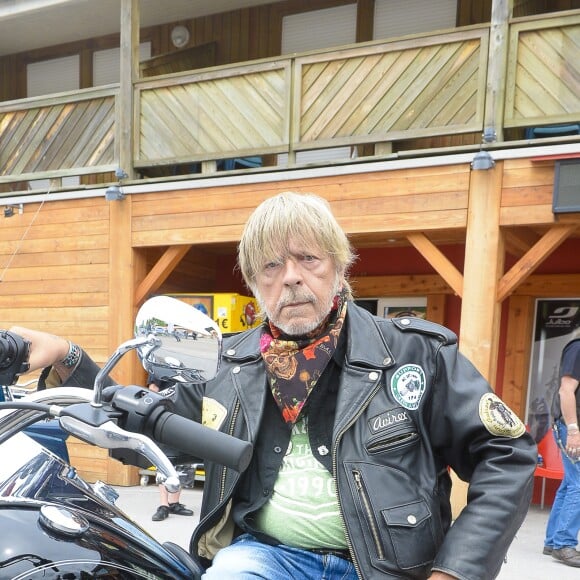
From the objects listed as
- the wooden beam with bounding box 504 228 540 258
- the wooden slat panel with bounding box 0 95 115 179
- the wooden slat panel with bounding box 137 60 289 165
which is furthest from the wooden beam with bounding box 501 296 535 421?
the wooden slat panel with bounding box 0 95 115 179

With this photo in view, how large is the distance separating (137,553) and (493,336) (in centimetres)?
439

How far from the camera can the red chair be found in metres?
5.74

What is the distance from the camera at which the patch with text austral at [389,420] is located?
1398mm

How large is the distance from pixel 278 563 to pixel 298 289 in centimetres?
62

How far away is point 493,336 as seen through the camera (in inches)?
198

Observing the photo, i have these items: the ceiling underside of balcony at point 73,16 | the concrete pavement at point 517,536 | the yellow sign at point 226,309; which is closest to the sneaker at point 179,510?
the concrete pavement at point 517,536

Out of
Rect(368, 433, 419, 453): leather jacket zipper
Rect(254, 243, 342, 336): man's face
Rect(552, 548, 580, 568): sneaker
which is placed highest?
Rect(254, 243, 342, 336): man's face

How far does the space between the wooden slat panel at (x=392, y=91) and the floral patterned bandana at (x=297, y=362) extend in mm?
4060

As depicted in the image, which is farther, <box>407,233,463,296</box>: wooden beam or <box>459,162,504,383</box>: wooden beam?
<box>407,233,463,296</box>: wooden beam

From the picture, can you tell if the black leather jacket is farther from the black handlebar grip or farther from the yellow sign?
the yellow sign

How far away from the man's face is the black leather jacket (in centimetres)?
11

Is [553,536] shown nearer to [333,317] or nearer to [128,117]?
[333,317]

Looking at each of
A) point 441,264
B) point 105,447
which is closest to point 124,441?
point 105,447

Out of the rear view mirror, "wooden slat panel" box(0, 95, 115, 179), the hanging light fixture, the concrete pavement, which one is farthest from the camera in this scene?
the hanging light fixture
